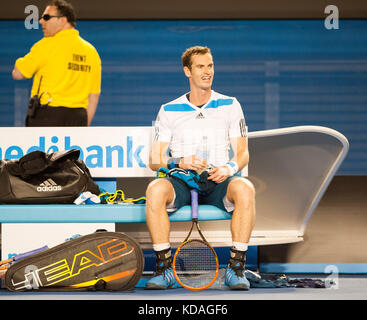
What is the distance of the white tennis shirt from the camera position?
3.17 metres

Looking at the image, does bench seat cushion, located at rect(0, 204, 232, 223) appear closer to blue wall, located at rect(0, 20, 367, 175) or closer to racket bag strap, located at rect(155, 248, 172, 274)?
racket bag strap, located at rect(155, 248, 172, 274)

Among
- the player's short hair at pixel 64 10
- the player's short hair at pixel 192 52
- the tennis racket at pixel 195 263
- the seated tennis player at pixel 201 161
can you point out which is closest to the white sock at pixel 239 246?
the seated tennis player at pixel 201 161

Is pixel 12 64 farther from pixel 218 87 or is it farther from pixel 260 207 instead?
pixel 260 207

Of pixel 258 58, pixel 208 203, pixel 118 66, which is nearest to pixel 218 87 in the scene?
pixel 258 58

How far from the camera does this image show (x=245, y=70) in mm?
6609

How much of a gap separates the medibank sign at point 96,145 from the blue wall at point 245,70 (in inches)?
125

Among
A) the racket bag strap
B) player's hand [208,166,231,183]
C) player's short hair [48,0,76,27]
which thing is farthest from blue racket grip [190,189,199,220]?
player's short hair [48,0,76,27]

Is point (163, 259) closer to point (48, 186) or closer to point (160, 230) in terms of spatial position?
point (160, 230)

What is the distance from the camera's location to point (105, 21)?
6.52 meters

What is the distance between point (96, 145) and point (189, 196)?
0.73 m

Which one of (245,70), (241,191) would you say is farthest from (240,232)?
(245,70)

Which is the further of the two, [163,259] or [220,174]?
[220,174]

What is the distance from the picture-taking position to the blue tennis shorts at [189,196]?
9.55 ft
